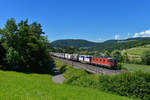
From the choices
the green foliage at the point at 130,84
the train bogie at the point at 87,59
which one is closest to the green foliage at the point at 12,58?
the train bogie at the point at 87,59

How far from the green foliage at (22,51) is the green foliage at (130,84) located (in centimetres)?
2780

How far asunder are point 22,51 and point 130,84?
3579 cm

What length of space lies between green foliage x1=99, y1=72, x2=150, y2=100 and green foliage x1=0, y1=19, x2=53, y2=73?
27.8m

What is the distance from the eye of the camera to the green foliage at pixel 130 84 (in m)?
15.8

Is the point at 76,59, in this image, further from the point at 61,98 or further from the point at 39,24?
the point at 61,98

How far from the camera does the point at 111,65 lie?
143 ft

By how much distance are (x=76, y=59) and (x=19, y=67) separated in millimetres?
34968

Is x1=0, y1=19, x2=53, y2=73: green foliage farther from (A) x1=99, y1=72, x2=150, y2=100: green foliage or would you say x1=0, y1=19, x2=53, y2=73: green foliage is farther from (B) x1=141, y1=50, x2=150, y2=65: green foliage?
(B) x1=141, y1=50, x2=150, y2=65: green foliage

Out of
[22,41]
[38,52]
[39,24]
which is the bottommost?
[38,52]

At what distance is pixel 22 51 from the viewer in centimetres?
4250

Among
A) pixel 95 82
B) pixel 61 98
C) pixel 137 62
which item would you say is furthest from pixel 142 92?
pixel 137 62

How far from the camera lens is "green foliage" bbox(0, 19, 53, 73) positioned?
3922cm

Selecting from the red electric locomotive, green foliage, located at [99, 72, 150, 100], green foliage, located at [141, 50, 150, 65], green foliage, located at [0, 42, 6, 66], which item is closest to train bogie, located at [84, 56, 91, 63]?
the red electric locomotive

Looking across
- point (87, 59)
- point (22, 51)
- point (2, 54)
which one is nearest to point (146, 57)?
point (87, 59)
